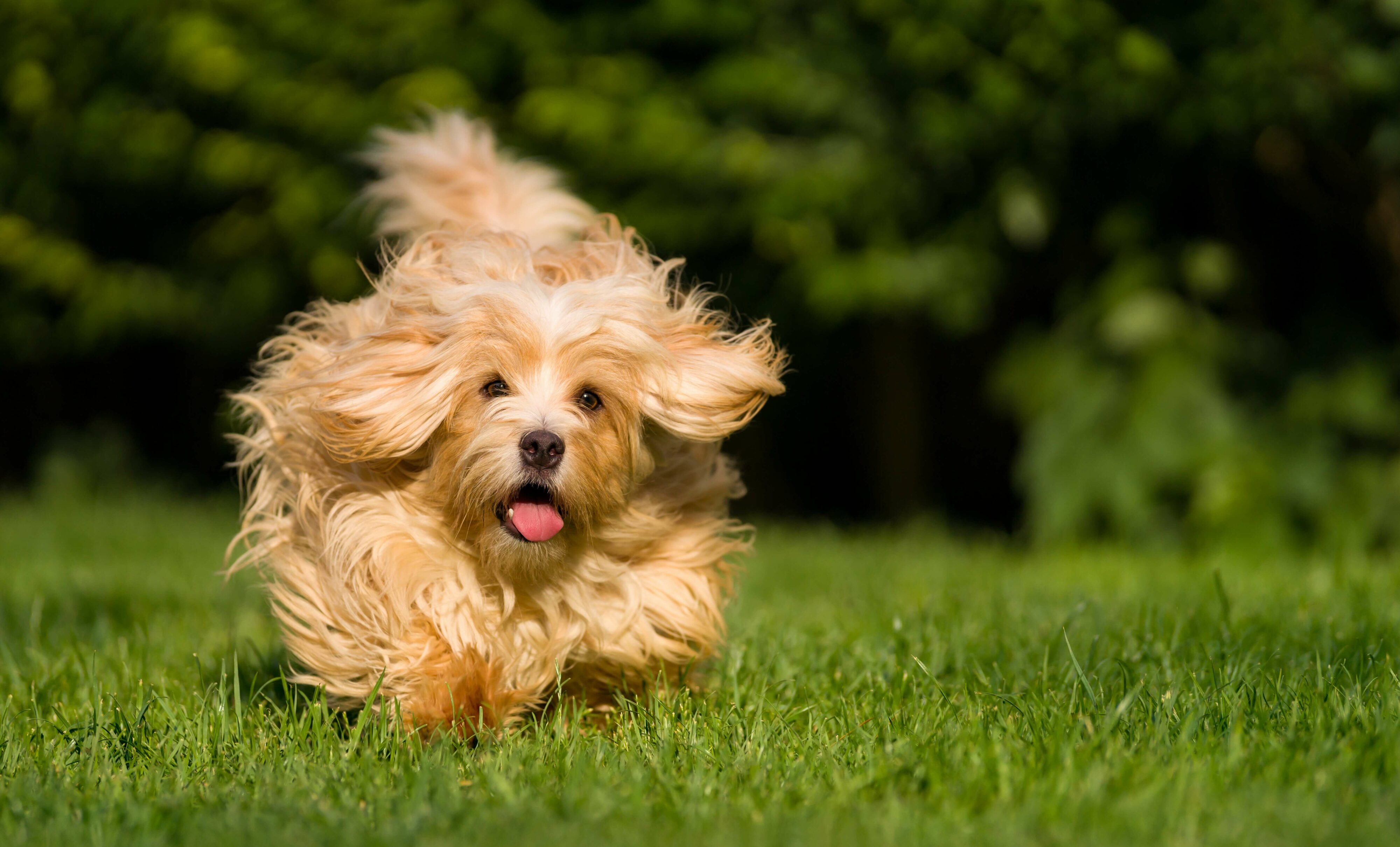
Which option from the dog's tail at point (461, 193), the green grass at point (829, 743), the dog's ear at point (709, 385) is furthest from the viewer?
the dog's tail at point (461, 193)

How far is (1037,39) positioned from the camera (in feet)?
19.9

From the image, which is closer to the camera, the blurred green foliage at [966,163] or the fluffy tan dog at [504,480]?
the fluffy tan dog at [504,480]

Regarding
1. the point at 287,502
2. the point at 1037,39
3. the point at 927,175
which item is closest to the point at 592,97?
the point at 927,175

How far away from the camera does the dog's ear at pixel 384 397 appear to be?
3.06 meters

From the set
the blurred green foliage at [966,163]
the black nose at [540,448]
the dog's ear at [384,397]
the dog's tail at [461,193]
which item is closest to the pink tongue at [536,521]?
the black nose at [540,448]

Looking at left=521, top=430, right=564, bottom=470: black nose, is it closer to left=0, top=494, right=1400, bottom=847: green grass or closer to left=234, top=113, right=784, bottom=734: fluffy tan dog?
left=234, top=113, right=784, bottom=734: fluffy tan dog

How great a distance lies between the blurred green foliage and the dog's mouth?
155 inches

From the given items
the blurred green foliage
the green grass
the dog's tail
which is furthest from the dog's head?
the blurred green foliage

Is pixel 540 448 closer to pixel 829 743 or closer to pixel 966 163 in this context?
pixel 829 743

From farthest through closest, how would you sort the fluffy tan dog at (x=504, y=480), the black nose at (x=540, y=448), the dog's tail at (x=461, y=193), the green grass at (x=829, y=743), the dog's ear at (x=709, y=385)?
the dog's tail at (x=461, y=193) → the dog's ear at (x=709, y=385) → the fluffy tan dog at (x=504, y=480) → the black nose at (x=540, y=448) → the green grass at (x=829, y=743)

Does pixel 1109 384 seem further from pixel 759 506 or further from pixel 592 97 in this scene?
pixel 759 506

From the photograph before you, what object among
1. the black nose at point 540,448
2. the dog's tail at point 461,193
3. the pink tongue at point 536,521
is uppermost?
the dog's tail at point 461,193

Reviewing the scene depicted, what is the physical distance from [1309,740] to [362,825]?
64.0 inches

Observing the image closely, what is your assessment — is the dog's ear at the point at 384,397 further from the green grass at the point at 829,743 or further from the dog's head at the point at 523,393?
the green grass at the point at 829,743
